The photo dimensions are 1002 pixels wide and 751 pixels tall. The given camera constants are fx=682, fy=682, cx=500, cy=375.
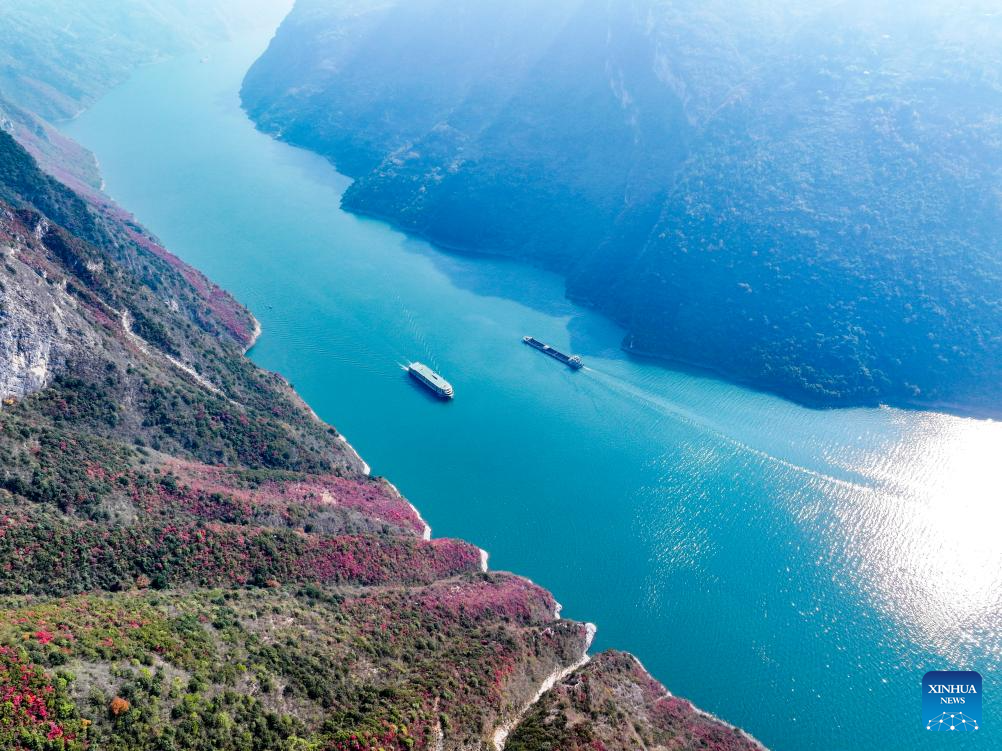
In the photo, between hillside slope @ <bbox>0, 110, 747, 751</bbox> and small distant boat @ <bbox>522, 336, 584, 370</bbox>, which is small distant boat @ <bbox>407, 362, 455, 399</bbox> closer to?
hillside slope @ <bbox>0, 110, 747, 751</bbox>

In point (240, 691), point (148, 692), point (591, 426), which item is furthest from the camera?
point (591, 426)

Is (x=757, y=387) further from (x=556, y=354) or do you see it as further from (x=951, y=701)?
(x=951, y=701)

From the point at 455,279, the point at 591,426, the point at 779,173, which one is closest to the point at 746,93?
the point at 779,173

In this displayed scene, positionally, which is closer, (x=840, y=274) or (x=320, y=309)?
(x=840, y=274)

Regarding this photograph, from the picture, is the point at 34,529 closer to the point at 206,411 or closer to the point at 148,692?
the point at 148,692

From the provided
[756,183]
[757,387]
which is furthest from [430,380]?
[756,183]

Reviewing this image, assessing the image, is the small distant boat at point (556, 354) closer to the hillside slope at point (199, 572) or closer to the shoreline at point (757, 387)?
the shoreline at point (757, 387)

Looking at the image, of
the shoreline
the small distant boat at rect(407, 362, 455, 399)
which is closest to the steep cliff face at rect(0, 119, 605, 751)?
the small distant boat at rect(407, 362, 455, 399)
